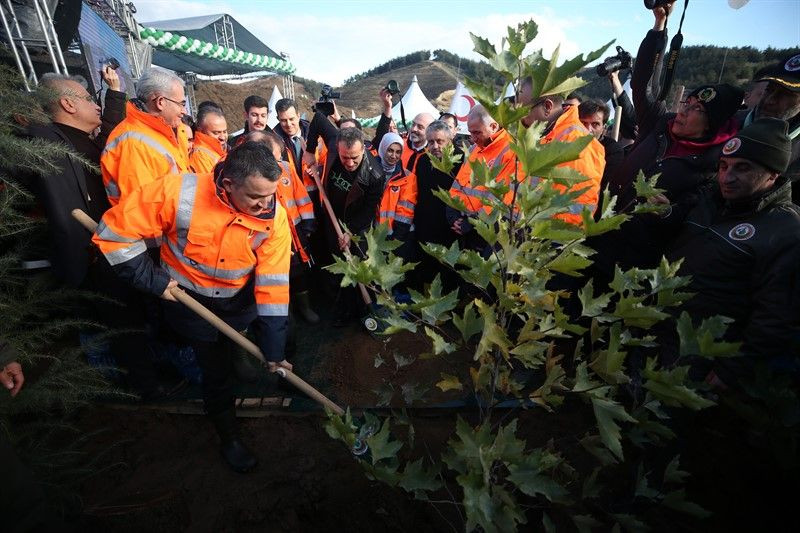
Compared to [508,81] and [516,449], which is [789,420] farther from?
[508,81]

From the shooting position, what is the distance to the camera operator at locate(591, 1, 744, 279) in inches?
104

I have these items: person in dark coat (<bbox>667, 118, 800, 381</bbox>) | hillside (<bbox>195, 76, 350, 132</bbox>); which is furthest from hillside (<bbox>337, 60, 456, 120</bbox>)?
person in dark coat (<bbox>667, 118, 800, 381</bbox>)

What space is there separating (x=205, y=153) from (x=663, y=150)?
13.1 ft

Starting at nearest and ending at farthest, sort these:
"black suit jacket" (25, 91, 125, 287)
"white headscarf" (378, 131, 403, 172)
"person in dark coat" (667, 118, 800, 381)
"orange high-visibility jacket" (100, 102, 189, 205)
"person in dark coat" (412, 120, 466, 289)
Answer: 1. "person in dark coat" (667, 118, 800, 381)
2. "black suit jacket" (25, 91, 125, 287)
3. "orange high-visibility jacket" (100, 102, 189, 205)
4. "person in dark coat" (412, 120, 466, 289)
5. "white headscarf" (378, 131, 403, 172)

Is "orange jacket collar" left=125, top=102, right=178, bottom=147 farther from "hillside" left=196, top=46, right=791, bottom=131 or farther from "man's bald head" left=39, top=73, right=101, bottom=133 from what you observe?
"hillside" left=196, top=46, right=791, bottom=131

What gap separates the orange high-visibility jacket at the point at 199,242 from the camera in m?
2.29

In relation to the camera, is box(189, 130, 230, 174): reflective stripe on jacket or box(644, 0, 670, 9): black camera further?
box(189, 130, 230, 174): reflective stripe on jacket

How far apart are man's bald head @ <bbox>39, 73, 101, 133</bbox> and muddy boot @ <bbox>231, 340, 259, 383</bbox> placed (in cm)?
220

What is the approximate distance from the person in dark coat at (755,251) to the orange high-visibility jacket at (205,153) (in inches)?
154

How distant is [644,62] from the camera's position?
3.22 metres

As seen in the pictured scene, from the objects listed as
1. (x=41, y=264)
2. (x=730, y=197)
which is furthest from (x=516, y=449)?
(x=41, y=264)

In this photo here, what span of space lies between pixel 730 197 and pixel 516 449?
6.61 ft

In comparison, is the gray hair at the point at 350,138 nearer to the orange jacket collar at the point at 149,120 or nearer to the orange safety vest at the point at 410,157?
the orange safety vest at the point at 410,157

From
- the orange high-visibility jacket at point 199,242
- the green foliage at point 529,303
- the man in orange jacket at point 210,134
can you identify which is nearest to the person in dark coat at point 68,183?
the orange high-visibility jacket at point 199,242
